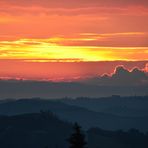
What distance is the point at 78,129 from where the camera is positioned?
5181cm

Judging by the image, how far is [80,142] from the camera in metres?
52.4

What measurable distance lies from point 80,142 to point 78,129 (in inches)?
46.2
